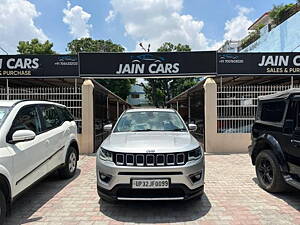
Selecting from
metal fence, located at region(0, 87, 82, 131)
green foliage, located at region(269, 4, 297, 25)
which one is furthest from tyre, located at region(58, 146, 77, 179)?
green foliage, located at region(269, 4, 297, 25)

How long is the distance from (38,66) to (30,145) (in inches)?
251

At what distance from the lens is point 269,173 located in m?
5.35

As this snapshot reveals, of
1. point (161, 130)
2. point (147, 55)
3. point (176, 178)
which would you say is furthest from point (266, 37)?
point (176, 178)

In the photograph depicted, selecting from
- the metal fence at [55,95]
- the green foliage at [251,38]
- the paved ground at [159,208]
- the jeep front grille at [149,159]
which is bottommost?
the paved ground at [159,208]

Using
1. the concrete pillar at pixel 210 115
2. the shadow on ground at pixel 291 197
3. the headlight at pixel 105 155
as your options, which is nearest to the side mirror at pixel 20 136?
the headlight at pixel 105 155

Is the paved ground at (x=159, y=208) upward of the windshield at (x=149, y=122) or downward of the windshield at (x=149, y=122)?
downward

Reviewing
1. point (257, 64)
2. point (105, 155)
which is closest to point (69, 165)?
point (105, 155)

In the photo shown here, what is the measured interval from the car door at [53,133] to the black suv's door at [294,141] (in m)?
4.27

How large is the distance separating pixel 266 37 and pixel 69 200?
58.5 feet

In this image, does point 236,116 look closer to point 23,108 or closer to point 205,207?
point 205,207

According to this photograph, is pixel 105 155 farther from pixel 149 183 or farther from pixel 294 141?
pixel 294 141

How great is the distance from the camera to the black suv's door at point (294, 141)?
174 inches

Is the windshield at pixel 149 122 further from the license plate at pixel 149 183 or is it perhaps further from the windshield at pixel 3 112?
the windshield at pixel 3 112

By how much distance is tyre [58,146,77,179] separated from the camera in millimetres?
6215
